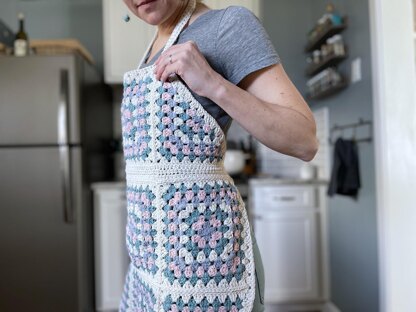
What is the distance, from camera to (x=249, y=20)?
1.70 feet

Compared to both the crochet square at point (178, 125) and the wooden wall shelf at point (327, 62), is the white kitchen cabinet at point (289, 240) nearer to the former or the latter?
the wooden wall shelf at point (327, 62)

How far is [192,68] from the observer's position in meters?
0.49

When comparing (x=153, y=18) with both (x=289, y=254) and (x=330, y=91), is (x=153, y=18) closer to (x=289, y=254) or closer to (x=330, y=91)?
(x=330, y=91)

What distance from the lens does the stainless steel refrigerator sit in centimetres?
172

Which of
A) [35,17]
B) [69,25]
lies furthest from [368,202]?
[35,17]

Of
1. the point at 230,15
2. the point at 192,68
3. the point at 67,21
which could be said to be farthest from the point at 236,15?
the point at 67,21

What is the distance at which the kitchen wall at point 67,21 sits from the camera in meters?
2.36

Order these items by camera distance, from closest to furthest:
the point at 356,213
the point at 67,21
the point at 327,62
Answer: the point at 356,213 < the point at 327,62 < the point at 67,21

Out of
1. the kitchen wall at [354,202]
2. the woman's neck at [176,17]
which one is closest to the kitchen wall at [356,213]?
the kitchen wall at [354,202]

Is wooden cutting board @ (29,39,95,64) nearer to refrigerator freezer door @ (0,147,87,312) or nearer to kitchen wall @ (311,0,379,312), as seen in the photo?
refrigerator freezer door @ (0,147,87,312)

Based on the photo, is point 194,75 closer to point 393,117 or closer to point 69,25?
point 393,117

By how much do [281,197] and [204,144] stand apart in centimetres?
150

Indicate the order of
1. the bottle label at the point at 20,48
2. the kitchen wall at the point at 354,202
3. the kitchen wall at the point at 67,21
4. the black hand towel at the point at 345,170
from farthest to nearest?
the kitchen wall at the point at 67,21, the bottle label at the point at 20,48, the black hand towel at the point at 345,170, the kitchen wall at the point at 354,202

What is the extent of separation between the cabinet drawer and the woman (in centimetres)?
140
